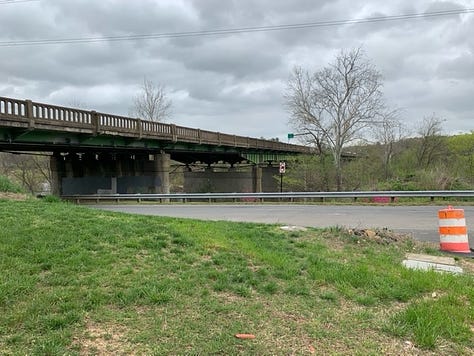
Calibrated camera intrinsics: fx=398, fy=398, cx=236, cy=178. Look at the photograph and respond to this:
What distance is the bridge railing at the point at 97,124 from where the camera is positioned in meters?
19.8

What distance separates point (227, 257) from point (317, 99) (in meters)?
28.8

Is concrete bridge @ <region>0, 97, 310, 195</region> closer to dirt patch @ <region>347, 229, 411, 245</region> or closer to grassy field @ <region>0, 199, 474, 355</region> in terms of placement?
grassy field @ <region>0, 199, 474, 355</region>

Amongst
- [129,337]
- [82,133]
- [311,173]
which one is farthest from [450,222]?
[311,173]

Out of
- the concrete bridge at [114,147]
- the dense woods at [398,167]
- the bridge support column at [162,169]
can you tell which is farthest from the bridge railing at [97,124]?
the dense woods at [398,167]

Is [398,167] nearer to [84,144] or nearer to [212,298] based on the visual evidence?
[84,144]

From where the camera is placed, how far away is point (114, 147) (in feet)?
91.8

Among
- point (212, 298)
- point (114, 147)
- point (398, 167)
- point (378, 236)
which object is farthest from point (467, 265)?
point (398, 167)

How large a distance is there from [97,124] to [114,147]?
367 centimetres

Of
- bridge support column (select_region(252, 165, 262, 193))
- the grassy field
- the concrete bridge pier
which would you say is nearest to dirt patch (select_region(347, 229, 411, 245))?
the grassy field

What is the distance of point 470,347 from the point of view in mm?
3463

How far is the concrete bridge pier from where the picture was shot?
109 feet

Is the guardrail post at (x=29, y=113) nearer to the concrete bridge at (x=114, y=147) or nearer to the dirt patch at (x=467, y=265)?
the concrete bridge at (x=114, y=147)

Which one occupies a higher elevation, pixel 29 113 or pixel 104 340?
pixel 29 113

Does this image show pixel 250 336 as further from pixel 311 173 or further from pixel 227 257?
pixel 311 173
